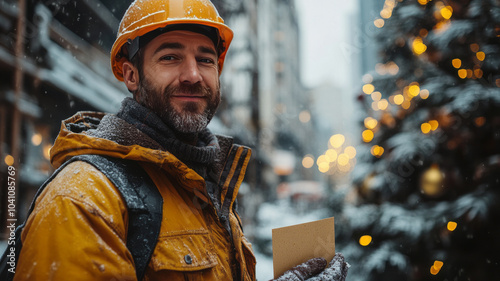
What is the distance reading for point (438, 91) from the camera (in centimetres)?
488

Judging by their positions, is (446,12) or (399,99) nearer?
(446,12)

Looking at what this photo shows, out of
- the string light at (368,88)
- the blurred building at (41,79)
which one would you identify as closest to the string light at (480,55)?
the string light at (368,88)

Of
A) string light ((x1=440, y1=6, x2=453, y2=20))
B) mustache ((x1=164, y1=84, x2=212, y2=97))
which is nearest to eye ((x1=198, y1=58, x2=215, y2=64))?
mustache ((x1=164, y1=84, x2=212, y2=97))

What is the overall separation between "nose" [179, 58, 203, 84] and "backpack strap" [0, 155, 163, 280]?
0.54 m

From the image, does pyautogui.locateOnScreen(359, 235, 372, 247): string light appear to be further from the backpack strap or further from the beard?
the backpack strap

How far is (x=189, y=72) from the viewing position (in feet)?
5.65

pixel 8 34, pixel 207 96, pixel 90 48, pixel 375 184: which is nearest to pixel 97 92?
pixel 90 48

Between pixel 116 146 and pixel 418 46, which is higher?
pixel 418 46

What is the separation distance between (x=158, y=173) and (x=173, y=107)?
37 centimetres

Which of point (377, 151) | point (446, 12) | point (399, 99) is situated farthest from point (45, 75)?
point (446, 12)

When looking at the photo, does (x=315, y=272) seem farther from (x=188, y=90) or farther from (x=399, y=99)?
(x=399, y=99)

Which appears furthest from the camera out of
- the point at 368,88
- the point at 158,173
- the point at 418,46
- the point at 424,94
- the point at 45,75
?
the point at 368,88

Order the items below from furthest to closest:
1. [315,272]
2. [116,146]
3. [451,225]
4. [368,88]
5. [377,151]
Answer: [368,88] → [377,151] → [451,225] → [315,272] → [116,146]

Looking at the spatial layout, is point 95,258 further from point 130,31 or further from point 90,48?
point 90,48
